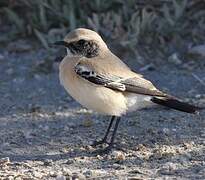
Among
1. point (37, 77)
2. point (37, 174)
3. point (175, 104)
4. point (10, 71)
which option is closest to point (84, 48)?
point (175, 104)

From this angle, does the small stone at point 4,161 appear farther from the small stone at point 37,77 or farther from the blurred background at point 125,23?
the blurred background at point 125,23

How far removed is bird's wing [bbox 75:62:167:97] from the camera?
7855mm

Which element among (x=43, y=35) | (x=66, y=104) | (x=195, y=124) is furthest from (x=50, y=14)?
(x=195, y=124)

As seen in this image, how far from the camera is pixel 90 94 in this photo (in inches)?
305

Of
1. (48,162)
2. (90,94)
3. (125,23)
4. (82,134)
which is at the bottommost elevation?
(82,134)

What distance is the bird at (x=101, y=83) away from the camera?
7809mm

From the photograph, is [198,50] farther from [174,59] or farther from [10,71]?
[10,71]

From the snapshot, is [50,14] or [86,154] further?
[50,14]

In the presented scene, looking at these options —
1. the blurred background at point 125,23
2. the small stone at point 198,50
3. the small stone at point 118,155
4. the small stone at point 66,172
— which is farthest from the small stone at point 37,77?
the small stone at point 66,172

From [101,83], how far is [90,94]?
22cm

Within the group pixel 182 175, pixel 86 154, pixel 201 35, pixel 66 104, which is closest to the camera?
pixel 182 175

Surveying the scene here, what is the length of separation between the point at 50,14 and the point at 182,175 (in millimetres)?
5293

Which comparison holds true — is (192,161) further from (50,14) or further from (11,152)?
(50,14)

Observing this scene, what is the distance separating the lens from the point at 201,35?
1141 centimetres
